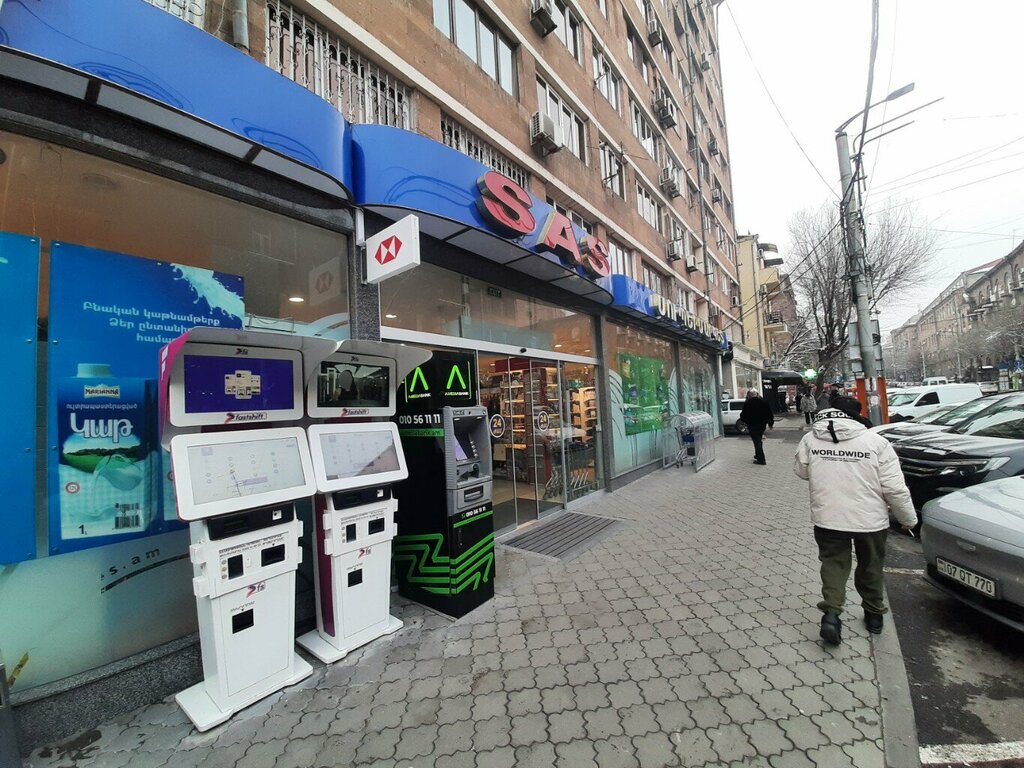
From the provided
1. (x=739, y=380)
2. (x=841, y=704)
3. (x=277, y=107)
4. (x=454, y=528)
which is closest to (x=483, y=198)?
(x=277, y=107)

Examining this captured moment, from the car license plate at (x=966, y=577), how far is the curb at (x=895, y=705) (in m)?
0.59

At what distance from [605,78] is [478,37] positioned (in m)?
5.63

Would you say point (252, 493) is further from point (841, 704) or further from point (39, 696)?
point (841, 704)

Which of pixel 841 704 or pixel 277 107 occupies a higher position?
pixel 277 107

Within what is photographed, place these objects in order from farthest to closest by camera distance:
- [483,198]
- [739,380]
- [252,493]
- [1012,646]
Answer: [739,380] < [483,198] < [1012,646] < [252,493]

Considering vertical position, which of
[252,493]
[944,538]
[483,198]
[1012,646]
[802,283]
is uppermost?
[802,283]

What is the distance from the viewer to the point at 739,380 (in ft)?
81.8

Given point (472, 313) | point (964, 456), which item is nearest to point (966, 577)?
point (964, 456)

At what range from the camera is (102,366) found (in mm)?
2738

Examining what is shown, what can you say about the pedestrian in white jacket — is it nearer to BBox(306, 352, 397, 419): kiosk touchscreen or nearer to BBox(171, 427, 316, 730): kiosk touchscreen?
BBox(306, 352, 397, 419): kiosk touchscreen

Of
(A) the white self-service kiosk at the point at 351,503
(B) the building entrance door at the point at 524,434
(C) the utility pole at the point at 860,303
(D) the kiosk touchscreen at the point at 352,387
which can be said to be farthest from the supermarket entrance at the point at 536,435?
(C) the utility pole at the point at 860,303

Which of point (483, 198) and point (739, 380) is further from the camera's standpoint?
point (739, 380)

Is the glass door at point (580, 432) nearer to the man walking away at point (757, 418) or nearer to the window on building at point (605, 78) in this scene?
the man walking away at point (757, 418)

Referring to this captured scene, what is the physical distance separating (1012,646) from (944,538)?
2.47ft
